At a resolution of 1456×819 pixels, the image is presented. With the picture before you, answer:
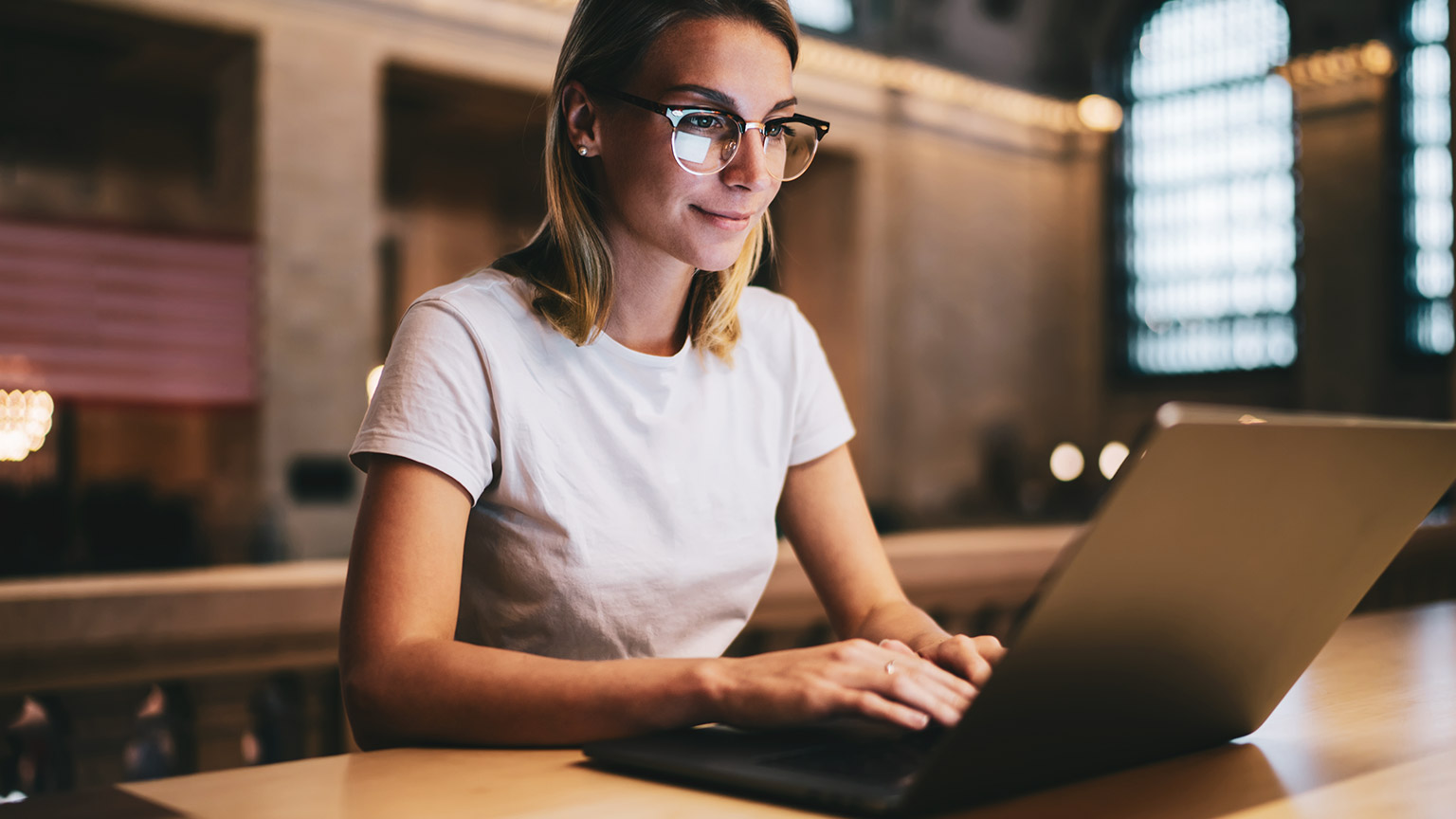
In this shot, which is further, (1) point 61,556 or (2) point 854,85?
(2) point 854,85

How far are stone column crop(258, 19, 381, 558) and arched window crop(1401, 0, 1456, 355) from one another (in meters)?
9.86

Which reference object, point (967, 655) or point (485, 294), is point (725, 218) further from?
point (967, 655)

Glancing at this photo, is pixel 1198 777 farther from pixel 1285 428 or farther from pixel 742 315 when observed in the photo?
pixel 742 315

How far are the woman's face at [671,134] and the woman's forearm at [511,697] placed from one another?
606 mm

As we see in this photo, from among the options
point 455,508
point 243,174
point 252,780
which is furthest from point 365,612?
point 243,174

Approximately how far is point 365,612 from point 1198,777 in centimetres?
76

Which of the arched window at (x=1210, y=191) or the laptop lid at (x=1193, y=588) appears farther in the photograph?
the arched window at (x=1210, y=191)

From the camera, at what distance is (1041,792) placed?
830 millimetres

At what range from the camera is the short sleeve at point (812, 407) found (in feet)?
5.52

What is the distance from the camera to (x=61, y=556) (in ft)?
24.1

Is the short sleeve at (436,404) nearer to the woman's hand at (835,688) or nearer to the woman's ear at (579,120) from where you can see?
the woman's ear at (579,120)

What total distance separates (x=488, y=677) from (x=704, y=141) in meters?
0.69

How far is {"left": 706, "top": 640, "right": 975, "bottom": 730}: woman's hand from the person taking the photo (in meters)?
0.90

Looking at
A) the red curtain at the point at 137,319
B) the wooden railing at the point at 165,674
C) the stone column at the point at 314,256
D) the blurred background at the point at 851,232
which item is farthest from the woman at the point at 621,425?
the red curtain at the point at 137,319
